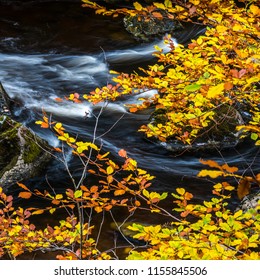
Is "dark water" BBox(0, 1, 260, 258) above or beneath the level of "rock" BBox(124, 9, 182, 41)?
beneath

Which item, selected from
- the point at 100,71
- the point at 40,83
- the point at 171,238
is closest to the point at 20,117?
the point at 40,83

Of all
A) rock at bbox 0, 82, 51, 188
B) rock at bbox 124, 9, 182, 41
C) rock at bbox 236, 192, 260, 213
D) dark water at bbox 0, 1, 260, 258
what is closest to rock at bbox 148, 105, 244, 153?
dark water at bbox 0, 1, 260, 258

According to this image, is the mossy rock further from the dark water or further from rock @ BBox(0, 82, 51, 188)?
the dark water

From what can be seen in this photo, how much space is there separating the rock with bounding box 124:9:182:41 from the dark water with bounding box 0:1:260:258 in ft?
0.98

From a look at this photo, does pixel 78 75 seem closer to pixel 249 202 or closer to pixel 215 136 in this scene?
pixel 215 136

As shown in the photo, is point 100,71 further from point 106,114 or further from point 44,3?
point 44,3

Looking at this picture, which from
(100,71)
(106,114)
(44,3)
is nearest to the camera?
(106,114)

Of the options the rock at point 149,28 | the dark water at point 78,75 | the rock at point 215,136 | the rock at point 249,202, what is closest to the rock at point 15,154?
the dark water at point 78,75

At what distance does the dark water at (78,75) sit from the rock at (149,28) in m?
0.30

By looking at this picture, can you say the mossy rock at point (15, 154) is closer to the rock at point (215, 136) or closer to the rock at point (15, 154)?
the rock at point (15, 154)

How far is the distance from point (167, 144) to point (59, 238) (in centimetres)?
456

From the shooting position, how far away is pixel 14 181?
23.0 feet

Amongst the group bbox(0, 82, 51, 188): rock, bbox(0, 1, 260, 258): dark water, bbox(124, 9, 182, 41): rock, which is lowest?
bbox(0, 1, 260, 258): dark water

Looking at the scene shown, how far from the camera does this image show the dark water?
25.9ft
